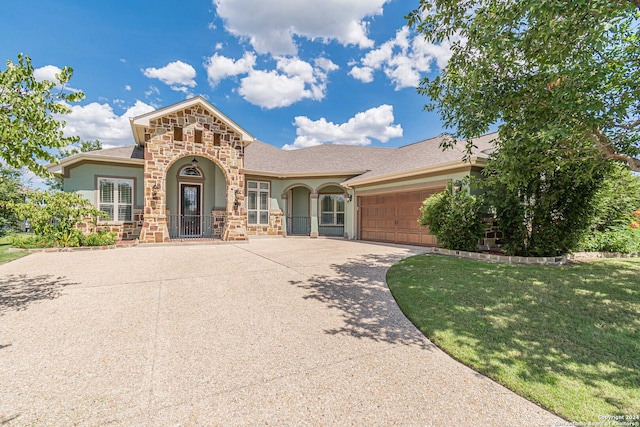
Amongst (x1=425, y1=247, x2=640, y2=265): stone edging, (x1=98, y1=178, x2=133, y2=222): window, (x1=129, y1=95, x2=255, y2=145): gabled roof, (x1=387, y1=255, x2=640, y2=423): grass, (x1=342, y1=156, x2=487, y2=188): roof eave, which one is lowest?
(x1=387, y1=255, x2=640, y2=423): grass

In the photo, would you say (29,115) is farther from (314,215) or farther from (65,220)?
(314,215)

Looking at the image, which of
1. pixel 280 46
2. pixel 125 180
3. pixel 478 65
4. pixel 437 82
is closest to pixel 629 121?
pixel 478 65

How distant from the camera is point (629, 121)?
539 centimetres

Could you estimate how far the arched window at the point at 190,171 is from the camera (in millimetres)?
13450

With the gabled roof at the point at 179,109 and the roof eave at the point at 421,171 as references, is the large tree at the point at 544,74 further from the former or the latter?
the gabled roof at the point at 179,109

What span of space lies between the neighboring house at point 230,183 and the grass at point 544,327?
460 centimetres

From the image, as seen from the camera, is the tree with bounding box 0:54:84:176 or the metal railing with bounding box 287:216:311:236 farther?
the metal railing with bounding box 287:216:311:236

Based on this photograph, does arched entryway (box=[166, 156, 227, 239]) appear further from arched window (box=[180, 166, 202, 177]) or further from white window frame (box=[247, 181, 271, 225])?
white window frame (box=[247, 181, 271, 225])

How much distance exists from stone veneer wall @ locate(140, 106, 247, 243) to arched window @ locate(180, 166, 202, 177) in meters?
1.73

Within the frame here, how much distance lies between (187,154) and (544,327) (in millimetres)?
12797

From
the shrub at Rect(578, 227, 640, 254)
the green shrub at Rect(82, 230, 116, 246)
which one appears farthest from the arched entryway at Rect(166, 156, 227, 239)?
the shrub at Rect(578, 227, 640, 254)

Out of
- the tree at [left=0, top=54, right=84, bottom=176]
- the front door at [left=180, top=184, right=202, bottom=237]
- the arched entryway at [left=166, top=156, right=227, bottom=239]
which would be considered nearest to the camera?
the tree at [left=0, top=54, right=84, bottom=176]

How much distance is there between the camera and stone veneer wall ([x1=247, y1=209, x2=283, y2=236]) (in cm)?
1481

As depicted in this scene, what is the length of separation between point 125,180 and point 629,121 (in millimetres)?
16334
